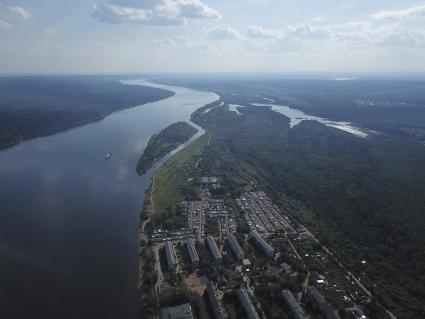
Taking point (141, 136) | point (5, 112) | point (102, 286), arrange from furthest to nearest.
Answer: point (5, 112)
point (141, 136)
point (102, 286)

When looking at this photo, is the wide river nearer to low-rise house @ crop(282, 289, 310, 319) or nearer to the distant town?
the distant town

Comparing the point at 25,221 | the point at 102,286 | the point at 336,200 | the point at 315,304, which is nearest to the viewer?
the point at 315,304

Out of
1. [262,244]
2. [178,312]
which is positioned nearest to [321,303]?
[262,244]

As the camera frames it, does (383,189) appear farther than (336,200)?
Yes

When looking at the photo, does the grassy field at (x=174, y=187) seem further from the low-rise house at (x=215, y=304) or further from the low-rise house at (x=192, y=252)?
the low-rise house at (x=215, y=304)

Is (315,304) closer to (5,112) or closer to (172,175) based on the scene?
(172,175)

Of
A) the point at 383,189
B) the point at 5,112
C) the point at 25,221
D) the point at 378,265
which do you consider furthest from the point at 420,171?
the point at 5,112
